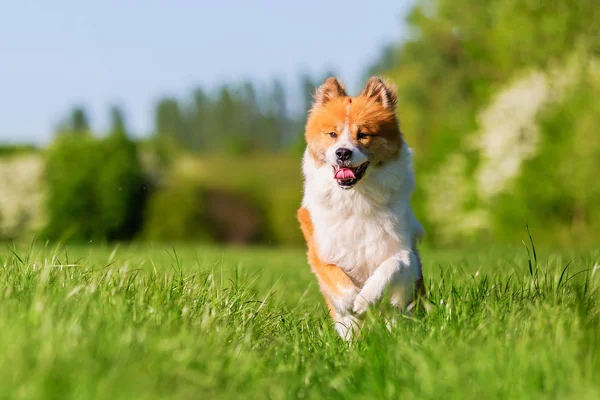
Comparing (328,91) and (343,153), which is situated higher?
(328,91)

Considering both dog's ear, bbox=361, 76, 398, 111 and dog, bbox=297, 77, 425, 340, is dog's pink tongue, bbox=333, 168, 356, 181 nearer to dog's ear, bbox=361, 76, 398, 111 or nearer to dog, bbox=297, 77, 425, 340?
dog, bbox=297, 77, 425, 340

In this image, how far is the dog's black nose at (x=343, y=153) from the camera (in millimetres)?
5648

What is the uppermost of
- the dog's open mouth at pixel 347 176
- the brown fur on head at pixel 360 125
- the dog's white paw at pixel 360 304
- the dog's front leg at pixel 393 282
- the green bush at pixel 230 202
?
the brown fur on head at pixel 360 125

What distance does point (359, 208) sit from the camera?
5906 mm

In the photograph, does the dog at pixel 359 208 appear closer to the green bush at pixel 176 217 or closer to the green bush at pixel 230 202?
the green bush at pixel 230 202

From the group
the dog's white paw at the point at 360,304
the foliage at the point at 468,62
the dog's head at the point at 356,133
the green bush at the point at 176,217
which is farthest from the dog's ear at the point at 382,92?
the green bush at the point at 176,217

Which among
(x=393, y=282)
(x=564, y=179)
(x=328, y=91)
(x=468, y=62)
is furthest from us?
(x=468, y=62)

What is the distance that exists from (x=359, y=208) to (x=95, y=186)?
167 feet

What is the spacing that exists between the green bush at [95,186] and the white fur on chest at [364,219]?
46.3 meters

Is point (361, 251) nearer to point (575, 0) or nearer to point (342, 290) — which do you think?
point (342, 290)

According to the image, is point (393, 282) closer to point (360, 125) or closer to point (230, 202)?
point (360, 125)

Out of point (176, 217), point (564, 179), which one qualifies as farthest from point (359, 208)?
point (176, 217)

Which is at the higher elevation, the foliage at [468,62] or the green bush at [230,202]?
the foliage at [468,62]

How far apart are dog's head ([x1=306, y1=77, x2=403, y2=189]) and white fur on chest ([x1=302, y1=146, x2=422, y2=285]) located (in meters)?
0.10
